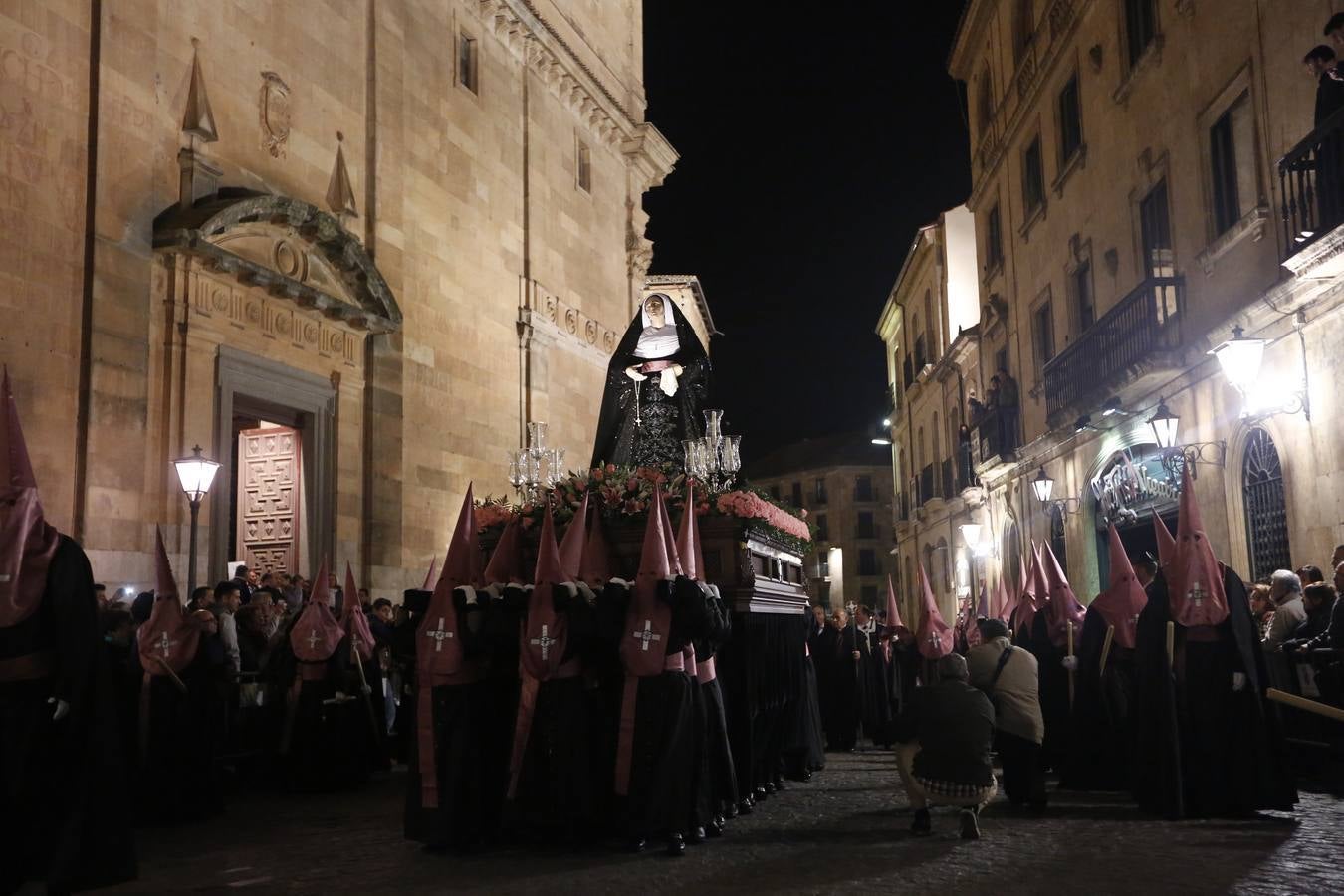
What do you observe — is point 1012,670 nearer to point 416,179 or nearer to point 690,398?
point 690,398

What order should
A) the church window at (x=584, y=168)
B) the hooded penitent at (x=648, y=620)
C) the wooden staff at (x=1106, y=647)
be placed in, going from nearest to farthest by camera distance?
the hooded penitent at (x=648, y=620), the wooden staff at (x=1106, y=647), the church window at (x=584, y=168)

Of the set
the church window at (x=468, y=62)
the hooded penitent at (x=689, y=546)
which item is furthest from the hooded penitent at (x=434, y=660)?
the church window at (x=468, y=62)

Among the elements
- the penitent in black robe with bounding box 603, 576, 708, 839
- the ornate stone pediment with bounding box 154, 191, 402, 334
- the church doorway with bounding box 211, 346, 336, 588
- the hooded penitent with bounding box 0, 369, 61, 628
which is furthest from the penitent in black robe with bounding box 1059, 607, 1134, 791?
the ornate stone pediment with bounding box 154, 191, 402, 334

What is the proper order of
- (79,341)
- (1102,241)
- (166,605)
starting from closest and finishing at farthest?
1. (166,605)
2. (79,341)
3. (1102,241)

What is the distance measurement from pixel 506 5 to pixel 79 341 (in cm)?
1356

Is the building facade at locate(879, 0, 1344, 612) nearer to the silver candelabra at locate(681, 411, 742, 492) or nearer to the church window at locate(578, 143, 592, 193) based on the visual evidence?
the silver candelabra at locate(681, 411, 742, 492)

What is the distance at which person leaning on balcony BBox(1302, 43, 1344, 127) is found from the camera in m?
10.9

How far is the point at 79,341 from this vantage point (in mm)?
13328

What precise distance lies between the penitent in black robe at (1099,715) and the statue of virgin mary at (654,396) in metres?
3.83

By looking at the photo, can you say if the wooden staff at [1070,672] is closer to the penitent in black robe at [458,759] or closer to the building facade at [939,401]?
the penitent in black robe at [458,759]

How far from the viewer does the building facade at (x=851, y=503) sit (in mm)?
74375

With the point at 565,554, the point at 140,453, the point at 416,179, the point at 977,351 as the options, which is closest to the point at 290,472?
the point at 140,453

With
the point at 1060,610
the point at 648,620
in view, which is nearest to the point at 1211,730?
the point at 1060,610

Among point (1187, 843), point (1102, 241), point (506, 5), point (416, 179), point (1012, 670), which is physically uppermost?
point (506, 5)
